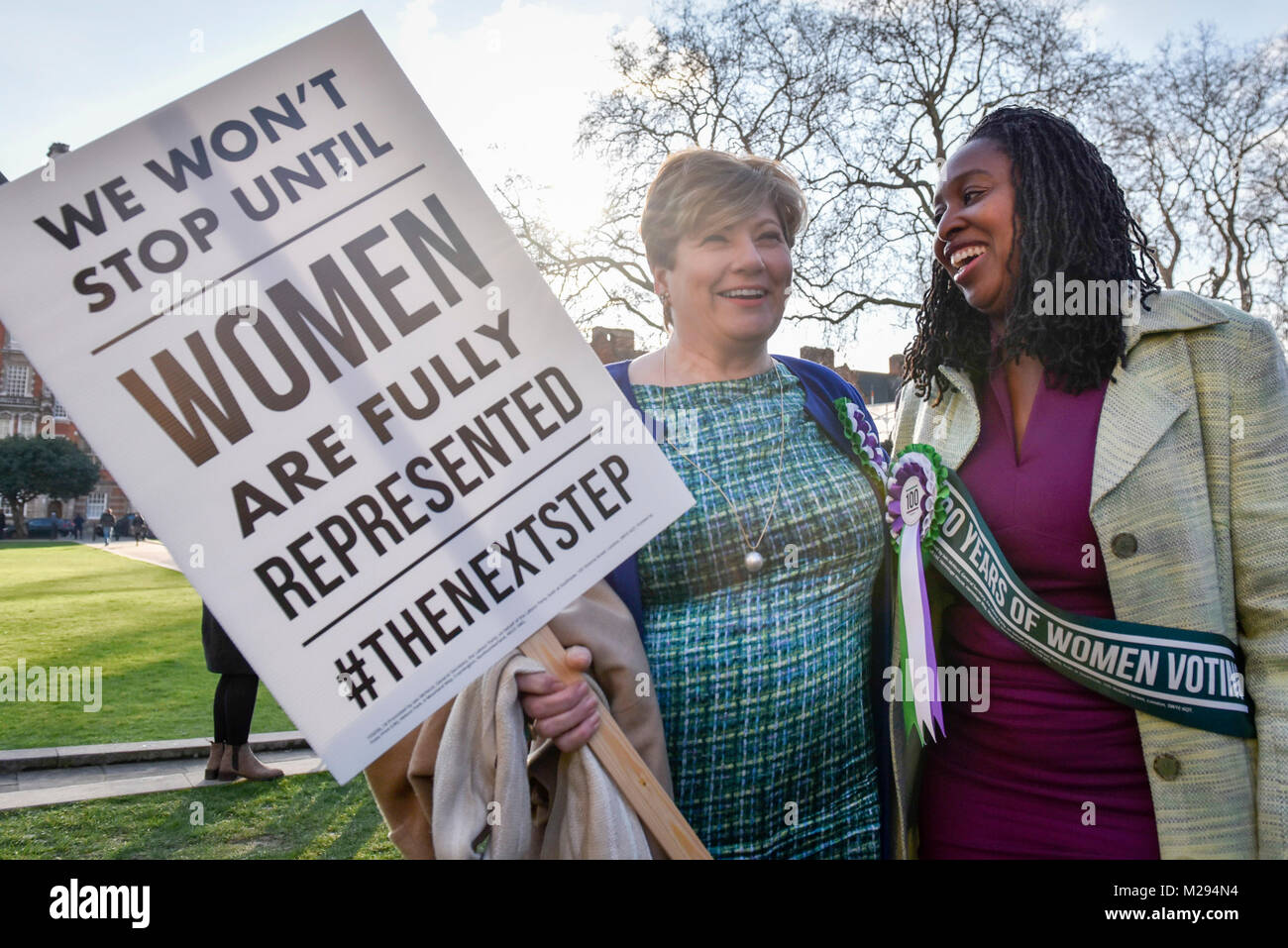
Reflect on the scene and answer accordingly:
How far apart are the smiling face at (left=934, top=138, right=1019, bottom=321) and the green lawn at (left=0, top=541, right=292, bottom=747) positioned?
688 centimetres

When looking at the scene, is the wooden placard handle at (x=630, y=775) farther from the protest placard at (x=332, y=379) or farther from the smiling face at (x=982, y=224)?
the smiling face at (x=982, y=224)

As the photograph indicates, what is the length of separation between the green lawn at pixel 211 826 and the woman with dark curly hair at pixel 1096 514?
3.58 metres

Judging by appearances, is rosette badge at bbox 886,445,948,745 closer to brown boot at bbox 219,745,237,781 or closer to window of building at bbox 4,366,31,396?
brown boot at bbox 219,745,237,781

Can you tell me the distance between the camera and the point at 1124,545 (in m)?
1.84

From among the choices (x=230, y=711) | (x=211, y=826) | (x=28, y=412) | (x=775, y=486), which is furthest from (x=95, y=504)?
(x=775, y=486)

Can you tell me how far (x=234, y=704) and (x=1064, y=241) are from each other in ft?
18.3

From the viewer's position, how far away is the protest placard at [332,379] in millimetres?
1474

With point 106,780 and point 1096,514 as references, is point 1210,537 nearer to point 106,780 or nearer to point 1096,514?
point 1096,514

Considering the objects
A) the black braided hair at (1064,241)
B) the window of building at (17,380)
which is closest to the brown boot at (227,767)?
the black braided hair at (1064,241)

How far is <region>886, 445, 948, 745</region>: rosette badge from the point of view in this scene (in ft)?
6.68

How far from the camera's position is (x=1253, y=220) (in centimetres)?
1686

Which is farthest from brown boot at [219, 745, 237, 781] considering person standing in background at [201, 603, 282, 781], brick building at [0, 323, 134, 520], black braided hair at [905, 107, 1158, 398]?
brick building at [0, 323, 134, 520]

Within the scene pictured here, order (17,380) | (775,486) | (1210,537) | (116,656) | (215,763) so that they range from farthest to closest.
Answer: (17,380) → (116,656) → (215,763) → (775,486) → (1210,537)

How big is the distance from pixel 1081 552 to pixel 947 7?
1595cm
